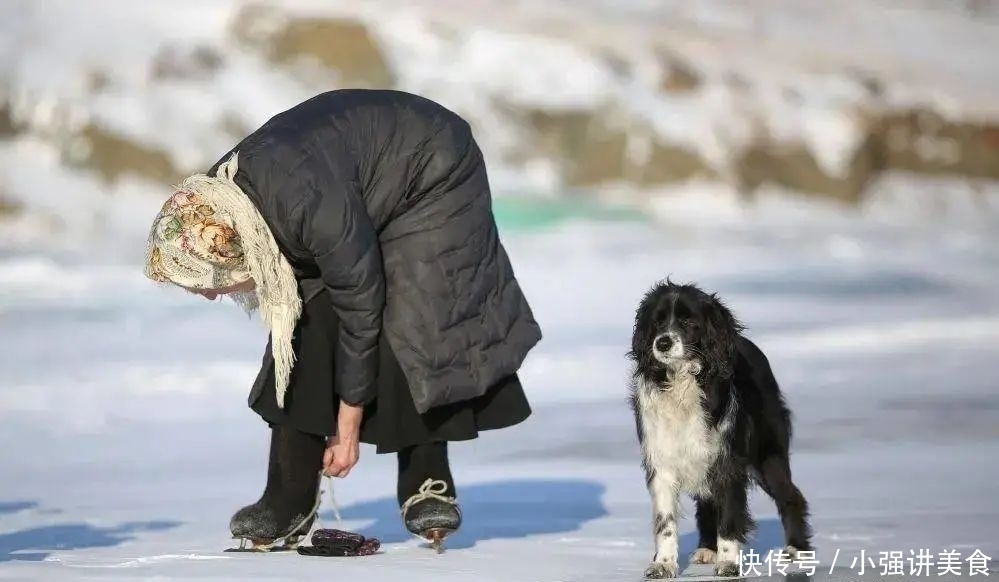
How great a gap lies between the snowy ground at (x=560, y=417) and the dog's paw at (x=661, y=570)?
32 mm

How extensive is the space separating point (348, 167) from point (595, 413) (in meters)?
4.01

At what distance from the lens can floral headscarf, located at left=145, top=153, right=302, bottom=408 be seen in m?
3.38

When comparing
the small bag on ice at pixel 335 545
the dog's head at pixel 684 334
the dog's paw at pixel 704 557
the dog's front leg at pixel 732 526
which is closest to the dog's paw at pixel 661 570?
the dog's front leg at pixel 732 526

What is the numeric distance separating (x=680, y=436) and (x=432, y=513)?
23.6 inches

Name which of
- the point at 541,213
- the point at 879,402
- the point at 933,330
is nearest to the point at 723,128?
the point at 541,213

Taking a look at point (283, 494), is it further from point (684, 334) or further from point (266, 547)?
point (684, 334)

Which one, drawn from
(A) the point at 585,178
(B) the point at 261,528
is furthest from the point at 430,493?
(A) the point at 585,178

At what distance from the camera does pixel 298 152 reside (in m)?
3.38

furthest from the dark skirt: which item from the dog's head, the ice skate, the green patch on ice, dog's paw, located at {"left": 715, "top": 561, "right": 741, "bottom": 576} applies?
the green patch on ice

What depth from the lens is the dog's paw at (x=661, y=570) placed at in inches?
145

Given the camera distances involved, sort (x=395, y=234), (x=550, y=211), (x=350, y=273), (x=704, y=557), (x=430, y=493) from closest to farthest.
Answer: (x=350, y=273), (x=395, y=234), (x=430, y=493), (x=704, y=557), (x=550, y=211)

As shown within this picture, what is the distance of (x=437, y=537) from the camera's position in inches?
152

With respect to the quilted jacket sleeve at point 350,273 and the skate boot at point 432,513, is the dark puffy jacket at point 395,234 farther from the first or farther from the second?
the skate boot at point 432,513

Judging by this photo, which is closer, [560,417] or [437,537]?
[437,537]
